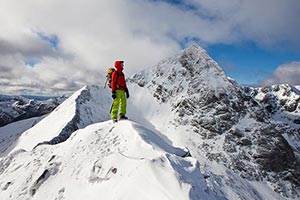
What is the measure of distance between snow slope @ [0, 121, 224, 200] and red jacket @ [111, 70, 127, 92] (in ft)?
8.69

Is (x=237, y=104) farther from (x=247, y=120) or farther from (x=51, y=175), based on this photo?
(x=51, y=175)

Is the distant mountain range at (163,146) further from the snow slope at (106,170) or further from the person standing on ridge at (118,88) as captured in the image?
the person standing on ridge at (118,88)

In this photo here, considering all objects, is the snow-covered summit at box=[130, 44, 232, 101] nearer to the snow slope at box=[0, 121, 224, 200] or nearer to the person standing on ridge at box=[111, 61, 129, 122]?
the person standing on ridge at box=[111, 61, 129, 122]

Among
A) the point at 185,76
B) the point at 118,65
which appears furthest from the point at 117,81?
the point at 185,76

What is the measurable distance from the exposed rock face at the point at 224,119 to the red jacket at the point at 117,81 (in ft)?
256

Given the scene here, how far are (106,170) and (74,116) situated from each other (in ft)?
216

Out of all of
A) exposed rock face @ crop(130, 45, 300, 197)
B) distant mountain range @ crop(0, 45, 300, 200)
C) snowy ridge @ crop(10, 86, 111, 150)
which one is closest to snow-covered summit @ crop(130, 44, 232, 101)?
exposed rock face @ crop(130, 45, 300, 197)

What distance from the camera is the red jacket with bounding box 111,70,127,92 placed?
20.2 metres

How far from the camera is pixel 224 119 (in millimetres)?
112562

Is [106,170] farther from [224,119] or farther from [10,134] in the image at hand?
[10,134]

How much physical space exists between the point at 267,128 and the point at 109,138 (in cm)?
10652

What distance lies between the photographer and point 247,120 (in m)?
116

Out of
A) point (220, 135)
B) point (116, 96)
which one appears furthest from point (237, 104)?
point (116, 96)

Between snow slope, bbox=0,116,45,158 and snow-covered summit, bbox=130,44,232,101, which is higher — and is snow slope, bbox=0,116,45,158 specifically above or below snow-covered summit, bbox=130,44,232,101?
below
